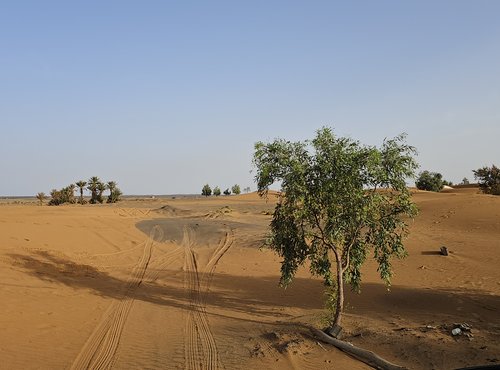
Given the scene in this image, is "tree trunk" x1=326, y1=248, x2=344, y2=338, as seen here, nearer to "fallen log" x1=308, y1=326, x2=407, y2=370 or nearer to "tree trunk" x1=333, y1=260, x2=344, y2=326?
"tree trunk" x1=333, y1=260, x2=344, y2=326

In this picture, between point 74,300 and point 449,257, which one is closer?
point 74,300

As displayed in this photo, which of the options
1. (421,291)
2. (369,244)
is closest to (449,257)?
(421,291)

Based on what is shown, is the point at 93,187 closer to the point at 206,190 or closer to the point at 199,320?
the point at 206,190

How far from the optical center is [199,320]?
12.2 metres

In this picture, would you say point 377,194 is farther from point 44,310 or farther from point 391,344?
point 44,310

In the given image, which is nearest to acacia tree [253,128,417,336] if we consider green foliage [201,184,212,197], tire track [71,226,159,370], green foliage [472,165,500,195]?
tire track [71,226,159,370]

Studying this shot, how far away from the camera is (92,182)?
76.5m

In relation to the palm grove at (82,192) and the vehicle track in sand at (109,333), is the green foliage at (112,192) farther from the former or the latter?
the vehicle track in sand at (109,333)

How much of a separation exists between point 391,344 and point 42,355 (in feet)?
26.5

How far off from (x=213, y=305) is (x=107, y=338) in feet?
14.2

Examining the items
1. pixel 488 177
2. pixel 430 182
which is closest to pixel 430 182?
pixel 430 182

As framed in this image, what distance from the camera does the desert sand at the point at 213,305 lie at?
29.6 feet

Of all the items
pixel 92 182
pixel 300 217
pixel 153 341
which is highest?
pixel 92 182

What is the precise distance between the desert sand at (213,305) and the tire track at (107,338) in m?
0.03
